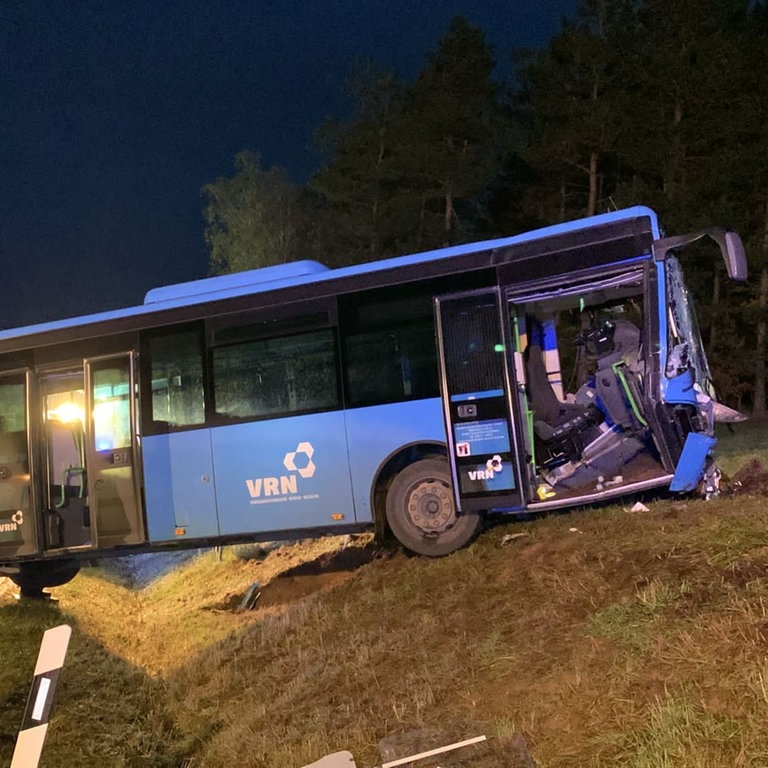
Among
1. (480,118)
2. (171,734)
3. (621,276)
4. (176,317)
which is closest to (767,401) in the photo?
(480,118)

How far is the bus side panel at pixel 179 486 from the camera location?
28.5ft

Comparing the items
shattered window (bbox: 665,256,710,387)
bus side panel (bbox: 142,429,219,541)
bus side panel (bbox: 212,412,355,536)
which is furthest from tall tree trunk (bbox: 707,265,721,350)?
bus side panel (bbox: 142,429,219,541)

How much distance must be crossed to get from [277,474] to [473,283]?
9.84 feet

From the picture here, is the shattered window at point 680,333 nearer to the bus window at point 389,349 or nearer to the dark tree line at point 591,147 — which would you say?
the bus window at point 389,349

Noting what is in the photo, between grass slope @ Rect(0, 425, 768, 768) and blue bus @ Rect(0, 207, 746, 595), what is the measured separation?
0.74 meters

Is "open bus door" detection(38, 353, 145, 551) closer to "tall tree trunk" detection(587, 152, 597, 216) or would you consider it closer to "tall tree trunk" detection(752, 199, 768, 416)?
"tall tree trunk" detection(587, 152, 597, 216)

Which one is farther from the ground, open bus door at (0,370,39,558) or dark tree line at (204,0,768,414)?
dark tree line at (204,0,768,414)

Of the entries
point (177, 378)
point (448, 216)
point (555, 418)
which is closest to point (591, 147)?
point (448, 216)

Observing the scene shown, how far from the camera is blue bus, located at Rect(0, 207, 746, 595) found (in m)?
7.63

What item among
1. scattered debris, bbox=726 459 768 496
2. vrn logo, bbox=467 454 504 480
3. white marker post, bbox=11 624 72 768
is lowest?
white marker post, bbox=11 624 72 768

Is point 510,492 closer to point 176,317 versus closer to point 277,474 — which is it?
point 277,474

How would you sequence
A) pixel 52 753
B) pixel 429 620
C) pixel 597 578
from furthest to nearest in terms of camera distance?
pixel 429 620
pixel 597 578
pixel 52 753

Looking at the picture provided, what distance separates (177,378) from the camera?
8930 millimetres

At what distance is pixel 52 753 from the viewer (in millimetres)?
5406
